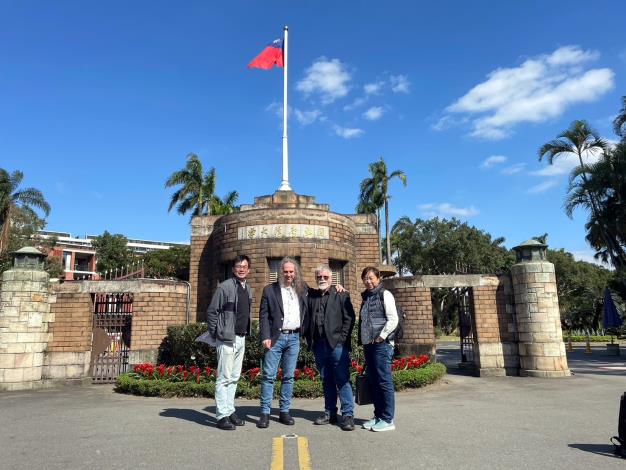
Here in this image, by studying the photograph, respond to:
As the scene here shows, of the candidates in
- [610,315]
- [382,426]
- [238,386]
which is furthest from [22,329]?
[610,315]

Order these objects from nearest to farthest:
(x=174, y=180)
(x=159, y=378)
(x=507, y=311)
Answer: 1. (x=159, y=378)
2. (x=507, y=311)
3. (x=174, y=180)

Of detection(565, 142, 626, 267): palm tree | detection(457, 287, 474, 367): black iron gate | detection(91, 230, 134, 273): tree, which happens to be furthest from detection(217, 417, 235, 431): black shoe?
detection(91, 230, 134, 273): tree

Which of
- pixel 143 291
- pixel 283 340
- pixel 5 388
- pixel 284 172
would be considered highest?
pixel 284 172

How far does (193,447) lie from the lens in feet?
14.5

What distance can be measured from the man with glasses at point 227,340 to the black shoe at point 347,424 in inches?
47.2

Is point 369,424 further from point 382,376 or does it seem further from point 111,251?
point 111,251

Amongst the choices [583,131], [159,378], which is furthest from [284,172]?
[583,131]

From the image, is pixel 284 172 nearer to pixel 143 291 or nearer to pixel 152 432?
pixel 143 291

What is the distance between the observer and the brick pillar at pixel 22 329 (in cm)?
985

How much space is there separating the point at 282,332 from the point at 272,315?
236mm

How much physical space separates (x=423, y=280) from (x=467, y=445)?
7476mm

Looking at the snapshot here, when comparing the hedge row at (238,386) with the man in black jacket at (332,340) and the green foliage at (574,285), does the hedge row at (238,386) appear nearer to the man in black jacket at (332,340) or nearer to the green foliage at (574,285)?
the man in black jacket at (332,340)

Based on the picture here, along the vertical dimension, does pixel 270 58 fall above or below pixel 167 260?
above

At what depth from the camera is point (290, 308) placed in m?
5.29
